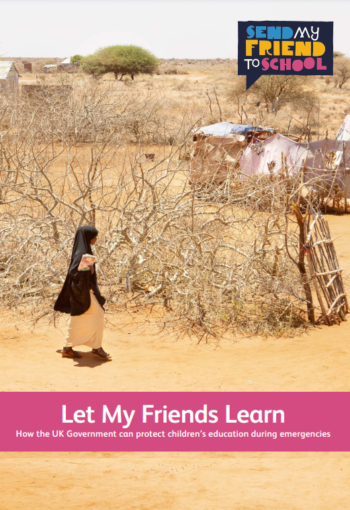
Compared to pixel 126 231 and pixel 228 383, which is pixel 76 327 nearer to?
pixel 228 383

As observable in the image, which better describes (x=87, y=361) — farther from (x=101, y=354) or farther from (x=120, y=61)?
(x=120, y=61)

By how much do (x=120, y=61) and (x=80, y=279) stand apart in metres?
33.7

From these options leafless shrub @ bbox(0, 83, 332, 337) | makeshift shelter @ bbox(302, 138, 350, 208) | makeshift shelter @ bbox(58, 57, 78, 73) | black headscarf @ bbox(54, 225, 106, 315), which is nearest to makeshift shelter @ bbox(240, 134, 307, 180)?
makeshift shelter @ bbox(302, 138, 350, 208)

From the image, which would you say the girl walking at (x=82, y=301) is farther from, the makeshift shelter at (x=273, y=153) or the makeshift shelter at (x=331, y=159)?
the makeshift shelter at (x=331, y=159)

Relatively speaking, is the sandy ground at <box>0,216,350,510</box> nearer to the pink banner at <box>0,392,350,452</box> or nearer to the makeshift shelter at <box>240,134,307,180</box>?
the pink banner at <box>0,392,350,452</box>

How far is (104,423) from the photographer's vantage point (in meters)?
4.34

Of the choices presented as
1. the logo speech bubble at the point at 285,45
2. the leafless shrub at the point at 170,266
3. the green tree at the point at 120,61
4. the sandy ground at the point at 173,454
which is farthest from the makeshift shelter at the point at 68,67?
the sandy ground at the point at 173,454

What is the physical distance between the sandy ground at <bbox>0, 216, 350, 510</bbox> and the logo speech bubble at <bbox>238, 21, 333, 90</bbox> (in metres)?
9.93

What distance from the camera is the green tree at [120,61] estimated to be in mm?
36094

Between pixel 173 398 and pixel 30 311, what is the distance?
2.86 meters

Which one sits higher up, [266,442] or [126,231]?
[126,231]

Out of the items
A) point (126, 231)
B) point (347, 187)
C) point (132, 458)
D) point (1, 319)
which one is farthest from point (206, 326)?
point (347, 187)

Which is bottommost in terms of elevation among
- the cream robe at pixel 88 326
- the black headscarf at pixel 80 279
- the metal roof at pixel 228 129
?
the cream robe at pixel 88 326

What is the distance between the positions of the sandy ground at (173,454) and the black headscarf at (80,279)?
60 centimetres
